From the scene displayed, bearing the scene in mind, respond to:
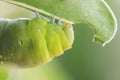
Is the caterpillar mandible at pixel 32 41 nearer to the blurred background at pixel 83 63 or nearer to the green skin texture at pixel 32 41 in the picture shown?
the green skin texture at pixel 32 41

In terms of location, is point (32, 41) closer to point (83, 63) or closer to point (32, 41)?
point (32, 41)

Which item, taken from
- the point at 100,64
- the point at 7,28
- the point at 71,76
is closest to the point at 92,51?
the point at 100,64

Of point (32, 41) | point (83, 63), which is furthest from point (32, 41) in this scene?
point (83, 63)

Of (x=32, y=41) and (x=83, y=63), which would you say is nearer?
(x=32, y=41)

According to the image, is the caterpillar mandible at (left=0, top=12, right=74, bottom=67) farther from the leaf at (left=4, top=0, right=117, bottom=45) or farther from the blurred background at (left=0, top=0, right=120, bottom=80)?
the blurred background at (left=0, top=0, right=120, bottom=80)

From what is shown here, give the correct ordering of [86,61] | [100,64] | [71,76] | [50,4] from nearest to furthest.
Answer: [50,4]
[71,76]
[86,61]
[100,64]

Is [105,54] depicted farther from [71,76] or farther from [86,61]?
[71,76]

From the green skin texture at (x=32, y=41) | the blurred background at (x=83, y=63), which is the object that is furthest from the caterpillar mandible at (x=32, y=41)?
the blurred background at (x=83, y=63)
